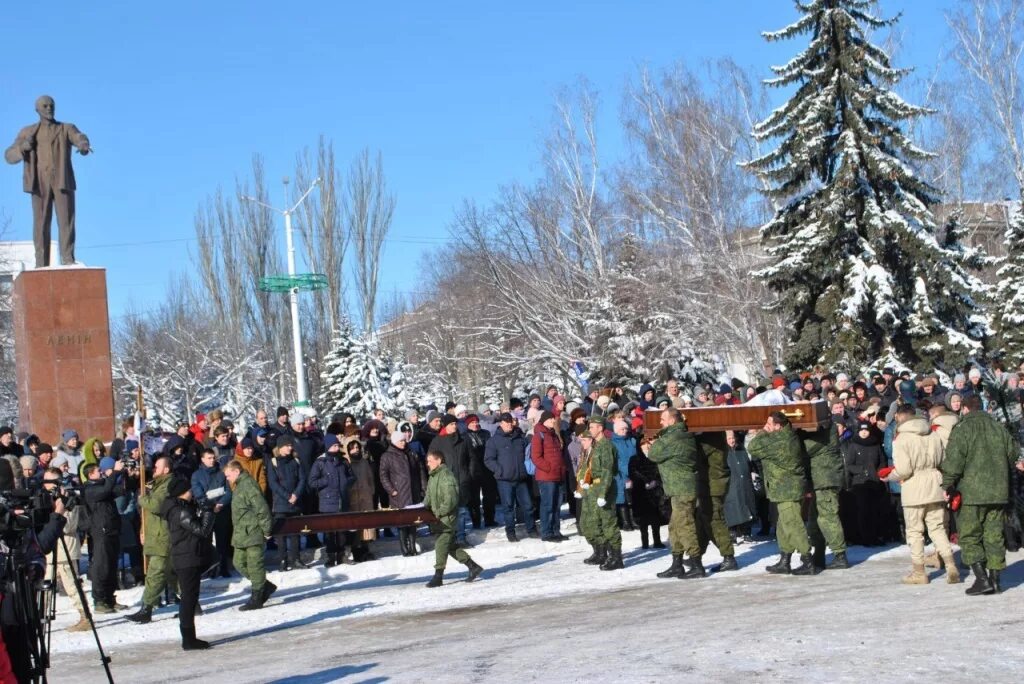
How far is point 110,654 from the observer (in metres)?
11.8

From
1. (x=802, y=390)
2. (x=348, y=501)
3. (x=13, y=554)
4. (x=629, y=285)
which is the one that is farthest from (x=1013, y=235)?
(x=13, y=554)

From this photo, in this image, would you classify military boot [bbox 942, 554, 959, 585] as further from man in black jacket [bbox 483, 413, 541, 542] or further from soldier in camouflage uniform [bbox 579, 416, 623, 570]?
man in black jacket [bbox 483, 413, 541, 542]

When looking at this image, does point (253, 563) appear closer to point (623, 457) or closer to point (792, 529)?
point (623, 457)

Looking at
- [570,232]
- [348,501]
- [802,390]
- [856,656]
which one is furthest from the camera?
[570,232]

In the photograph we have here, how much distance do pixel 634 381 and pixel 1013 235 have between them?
14001 millimetres

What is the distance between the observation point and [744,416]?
13.4m

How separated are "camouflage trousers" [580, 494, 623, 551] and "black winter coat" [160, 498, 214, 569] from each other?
15.0ft

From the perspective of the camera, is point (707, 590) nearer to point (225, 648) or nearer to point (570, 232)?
point (225, 648)

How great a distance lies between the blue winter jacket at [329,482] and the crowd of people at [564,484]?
2cm

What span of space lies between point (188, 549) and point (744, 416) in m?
5.75

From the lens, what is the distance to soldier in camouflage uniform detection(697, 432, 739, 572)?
46.0 feet

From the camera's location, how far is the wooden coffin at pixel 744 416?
42.7ft

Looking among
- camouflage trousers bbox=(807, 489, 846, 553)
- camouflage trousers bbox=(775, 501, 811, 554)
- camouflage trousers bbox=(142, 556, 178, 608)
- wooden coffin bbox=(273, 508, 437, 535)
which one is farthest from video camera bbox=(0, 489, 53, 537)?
camouflage trousers bbox=(807, 489, 846, 553)

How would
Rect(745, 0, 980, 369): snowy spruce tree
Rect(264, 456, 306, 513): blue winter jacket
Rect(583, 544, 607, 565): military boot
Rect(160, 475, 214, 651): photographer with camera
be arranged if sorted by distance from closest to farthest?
Rect(160, 475, 214, 651): photographer with camera < Rect(583, 544, 607, 565): military boot < Rect(264, 456, 306, 513): blue winter jacket < Rect(745, 0, 980, 369): snowy spruce tree
